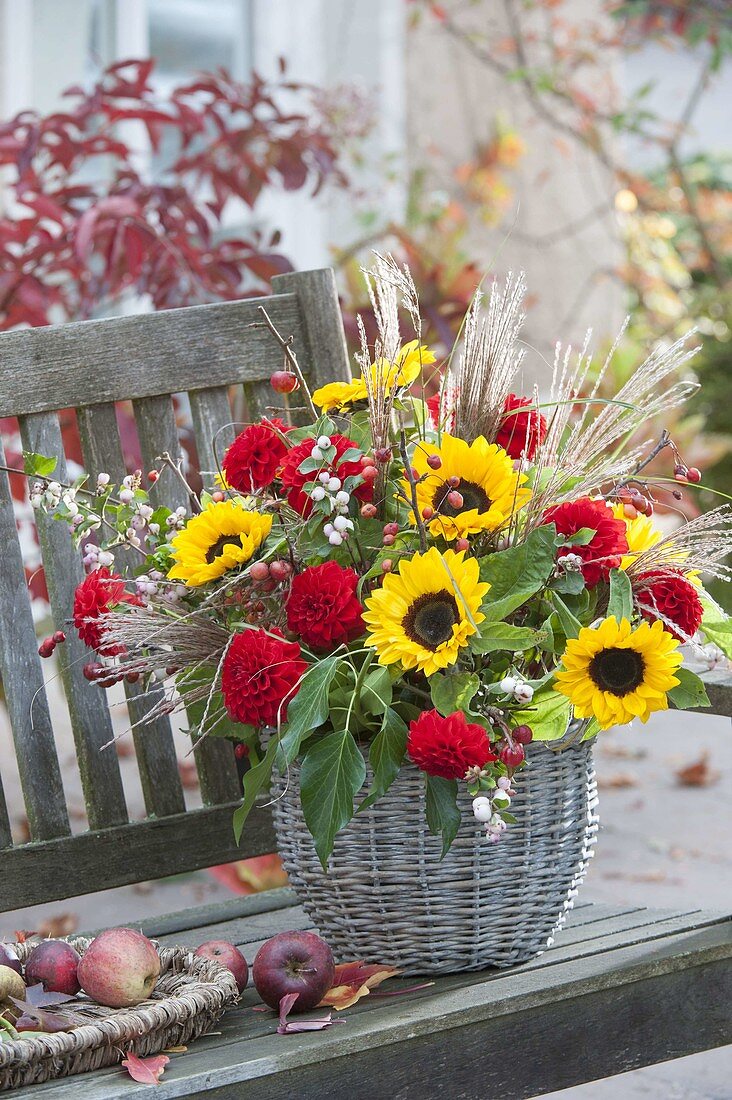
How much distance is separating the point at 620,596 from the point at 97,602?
0.53 m

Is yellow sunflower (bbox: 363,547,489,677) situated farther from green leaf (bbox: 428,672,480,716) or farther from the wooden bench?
the wooden bench

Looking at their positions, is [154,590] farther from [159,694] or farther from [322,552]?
[159,694]

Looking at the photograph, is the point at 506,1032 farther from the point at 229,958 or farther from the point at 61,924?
the point at 61,924

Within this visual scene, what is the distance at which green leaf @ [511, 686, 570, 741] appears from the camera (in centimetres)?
129

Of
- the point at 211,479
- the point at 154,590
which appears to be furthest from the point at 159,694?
the point at 154,590

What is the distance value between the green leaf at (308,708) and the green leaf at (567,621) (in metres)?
0.22

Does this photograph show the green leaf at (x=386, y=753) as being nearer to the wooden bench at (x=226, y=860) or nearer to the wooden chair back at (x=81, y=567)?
the wooden bench at (x=226, y=860)

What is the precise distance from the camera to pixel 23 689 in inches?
64.6

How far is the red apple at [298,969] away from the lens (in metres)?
1.32

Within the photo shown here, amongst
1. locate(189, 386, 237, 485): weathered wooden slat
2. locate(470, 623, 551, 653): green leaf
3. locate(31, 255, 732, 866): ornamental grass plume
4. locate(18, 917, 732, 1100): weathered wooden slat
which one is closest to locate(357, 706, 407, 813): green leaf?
locate(31, 255, 732, 866): ornamental grass plume

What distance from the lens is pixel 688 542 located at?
142 centimetres

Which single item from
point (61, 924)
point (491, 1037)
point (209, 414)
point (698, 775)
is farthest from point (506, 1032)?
point (698, 775)

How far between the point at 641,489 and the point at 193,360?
621mm

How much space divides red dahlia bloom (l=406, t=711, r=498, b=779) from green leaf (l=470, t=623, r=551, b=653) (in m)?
0.07
